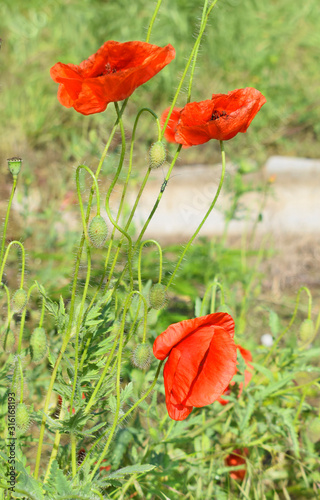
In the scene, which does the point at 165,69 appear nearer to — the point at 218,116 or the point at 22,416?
the point at 218,116

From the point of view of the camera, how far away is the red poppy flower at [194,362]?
0.75 metres

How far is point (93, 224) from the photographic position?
725 mm

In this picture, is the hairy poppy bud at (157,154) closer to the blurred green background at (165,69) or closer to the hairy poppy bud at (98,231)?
the hairy poppy bud at (98,231)

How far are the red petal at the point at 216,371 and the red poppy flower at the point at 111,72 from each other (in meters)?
0.34

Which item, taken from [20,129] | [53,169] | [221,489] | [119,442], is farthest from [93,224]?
[20,129]

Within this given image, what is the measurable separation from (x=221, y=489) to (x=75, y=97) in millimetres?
847

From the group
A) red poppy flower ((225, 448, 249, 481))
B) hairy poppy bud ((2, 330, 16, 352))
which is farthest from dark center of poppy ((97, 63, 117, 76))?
red poppy flower ((225, 448, 249, 481))

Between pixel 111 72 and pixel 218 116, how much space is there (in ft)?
0.55

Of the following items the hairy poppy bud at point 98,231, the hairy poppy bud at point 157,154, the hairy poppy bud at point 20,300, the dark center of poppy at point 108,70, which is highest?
the dark center of poppy at point 108,70

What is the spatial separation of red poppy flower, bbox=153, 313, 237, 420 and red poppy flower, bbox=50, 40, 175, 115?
0.31 m

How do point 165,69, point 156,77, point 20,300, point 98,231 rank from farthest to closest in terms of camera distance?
point 156,77, point 165,69, point 20,300, point 98,231

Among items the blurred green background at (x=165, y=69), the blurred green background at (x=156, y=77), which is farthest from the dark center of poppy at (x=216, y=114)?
the blurred green background at (x=165, y=69)

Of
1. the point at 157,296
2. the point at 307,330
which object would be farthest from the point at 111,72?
the point at 307,330

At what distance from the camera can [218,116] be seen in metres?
0.80
